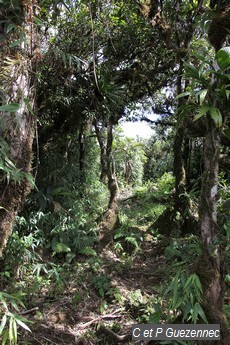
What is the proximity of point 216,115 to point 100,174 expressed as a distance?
15.5 feet

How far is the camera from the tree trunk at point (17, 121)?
86.1 inches

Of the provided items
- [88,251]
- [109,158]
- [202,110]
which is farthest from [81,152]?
[202,110]

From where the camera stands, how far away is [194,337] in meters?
1.95

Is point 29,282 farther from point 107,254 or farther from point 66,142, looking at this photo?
point 66,142

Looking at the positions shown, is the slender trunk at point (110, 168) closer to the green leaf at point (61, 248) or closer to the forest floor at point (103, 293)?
the forest floor at point (103, 293)

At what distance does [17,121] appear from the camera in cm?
221

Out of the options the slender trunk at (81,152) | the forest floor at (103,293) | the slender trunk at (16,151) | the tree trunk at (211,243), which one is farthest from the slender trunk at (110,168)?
the tree trunk at (211,243)

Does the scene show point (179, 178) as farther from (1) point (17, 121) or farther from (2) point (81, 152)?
(1) point (17, 121)

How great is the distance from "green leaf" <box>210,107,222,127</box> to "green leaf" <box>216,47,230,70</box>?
0.33 meters

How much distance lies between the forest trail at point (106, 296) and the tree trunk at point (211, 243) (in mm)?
863

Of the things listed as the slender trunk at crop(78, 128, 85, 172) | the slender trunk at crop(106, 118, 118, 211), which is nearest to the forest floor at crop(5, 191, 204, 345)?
the slender trunk at crop(106, 118, 118, 211)

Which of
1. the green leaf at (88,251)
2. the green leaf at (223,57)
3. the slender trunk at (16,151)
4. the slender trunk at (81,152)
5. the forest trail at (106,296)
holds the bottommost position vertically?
the forest trail at (106,296)

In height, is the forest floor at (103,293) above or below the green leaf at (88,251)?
below

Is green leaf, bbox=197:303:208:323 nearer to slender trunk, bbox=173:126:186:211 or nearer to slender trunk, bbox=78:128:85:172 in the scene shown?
slender trunk, bbox=173:126:186:211
